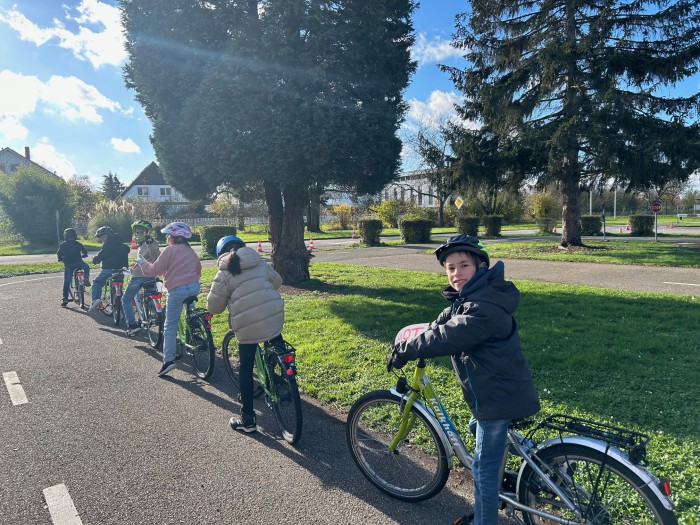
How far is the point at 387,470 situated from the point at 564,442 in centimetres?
139

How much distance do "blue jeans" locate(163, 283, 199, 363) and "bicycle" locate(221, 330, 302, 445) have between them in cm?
186

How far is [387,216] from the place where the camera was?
149ft

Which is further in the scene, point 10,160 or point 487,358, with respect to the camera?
point 10,160

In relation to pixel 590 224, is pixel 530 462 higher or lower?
lower

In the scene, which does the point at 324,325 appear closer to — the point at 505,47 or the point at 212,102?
the point at 212,102

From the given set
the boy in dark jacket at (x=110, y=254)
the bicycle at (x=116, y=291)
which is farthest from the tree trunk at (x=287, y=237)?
the bicycle at (x=116, y=291)

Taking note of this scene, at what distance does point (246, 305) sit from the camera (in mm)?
4152

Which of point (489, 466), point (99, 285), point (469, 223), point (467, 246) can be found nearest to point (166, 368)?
point (489, 466)

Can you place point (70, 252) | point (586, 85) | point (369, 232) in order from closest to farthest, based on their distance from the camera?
point (70, 252) < point (586, 85) < point (369, 232)

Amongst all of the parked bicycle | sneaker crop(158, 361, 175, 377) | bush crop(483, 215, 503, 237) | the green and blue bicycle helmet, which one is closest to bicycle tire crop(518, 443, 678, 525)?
the green and blue bicycle helmet

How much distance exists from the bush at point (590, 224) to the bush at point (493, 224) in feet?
17.1

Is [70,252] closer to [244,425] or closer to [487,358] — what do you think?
[244,425]

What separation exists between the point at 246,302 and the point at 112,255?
241 inches

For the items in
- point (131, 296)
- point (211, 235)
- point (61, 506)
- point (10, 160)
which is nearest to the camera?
point (61, 506)
